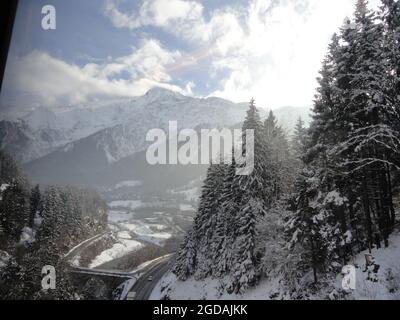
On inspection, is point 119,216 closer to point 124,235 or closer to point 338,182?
point 124,235

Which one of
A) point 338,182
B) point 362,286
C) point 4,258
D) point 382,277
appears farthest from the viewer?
point 338,182

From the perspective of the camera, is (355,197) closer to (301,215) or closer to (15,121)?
(301,215)

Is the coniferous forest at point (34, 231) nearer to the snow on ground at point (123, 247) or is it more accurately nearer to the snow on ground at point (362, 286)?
the snow on ground at point (123, 247)

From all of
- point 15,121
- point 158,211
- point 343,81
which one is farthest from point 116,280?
point 158,211

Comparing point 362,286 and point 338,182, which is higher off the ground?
point 338,182

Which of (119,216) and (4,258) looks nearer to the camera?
(4,258)

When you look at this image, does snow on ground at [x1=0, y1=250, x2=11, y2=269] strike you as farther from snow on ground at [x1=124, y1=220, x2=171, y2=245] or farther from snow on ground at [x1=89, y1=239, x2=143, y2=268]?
snow on ground at [x1=124, y1=220, x2=171, y2=245]

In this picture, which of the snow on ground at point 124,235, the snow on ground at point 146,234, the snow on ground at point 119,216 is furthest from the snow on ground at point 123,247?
the snow on ground at point 119,216

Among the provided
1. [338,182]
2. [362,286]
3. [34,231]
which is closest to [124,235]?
[34,231]

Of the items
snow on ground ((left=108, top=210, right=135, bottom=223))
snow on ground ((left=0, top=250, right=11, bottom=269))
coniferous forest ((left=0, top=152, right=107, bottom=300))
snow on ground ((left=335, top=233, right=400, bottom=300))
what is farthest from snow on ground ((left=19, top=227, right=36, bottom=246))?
snow on ground ((left=108, top=210, right=135, bottom=223))
